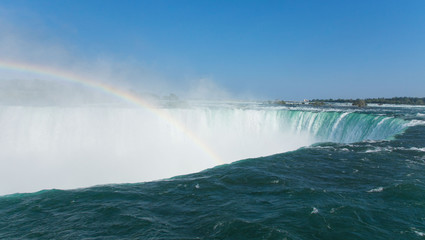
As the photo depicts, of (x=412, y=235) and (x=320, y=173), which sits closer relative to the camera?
(x=412, y=235)

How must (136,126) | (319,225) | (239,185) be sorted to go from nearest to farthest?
1. (319,225)
2. (239,185)
3. (136,126)

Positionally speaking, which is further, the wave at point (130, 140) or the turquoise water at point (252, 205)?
the wave at point (130, 140)

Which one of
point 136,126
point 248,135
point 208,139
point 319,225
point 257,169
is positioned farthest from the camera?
point 248,135

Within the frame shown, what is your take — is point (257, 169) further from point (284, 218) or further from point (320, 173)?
point (284, 218)

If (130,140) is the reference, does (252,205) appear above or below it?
below

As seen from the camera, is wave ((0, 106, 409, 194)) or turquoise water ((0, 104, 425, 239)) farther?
wave ((0, 106, 409, 194))

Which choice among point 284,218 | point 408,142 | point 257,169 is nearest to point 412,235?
point 284,218

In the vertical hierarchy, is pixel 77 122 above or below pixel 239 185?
above

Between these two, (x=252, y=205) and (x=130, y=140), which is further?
(x=130, y=140)
